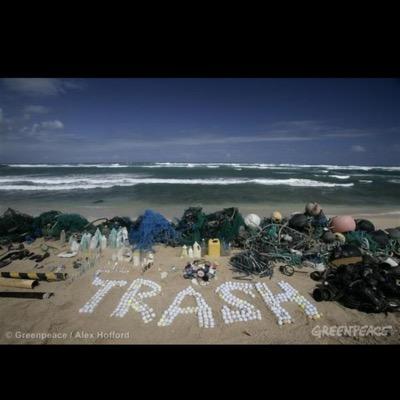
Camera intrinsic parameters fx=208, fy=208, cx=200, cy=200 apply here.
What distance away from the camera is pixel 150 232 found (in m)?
6.36

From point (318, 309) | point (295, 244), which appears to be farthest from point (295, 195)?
point (318, 309)

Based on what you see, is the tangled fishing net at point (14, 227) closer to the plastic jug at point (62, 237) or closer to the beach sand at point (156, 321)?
the plastic jug at point (62, 237)

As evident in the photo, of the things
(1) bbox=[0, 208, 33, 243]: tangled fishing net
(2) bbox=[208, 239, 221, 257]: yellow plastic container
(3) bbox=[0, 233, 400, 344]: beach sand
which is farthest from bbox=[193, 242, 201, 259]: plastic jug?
(1) bbox=[0, 208, 33, 243]: tangled fishing net

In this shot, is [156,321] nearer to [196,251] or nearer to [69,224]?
[196,251]

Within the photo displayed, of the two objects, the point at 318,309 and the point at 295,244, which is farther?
the point at 295,244

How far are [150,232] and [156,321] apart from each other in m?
3.09

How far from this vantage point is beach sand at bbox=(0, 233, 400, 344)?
327 centimetres

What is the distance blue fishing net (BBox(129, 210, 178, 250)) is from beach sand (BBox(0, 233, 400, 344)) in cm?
171

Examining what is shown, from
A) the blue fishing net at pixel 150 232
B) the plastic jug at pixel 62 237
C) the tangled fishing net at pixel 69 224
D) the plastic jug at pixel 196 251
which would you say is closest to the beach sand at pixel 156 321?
the plastic jug at pixel 196 251

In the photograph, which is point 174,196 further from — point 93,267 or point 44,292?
point 44,292

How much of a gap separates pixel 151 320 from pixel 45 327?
68.6 inches

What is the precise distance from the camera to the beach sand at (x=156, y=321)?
10.7ft
